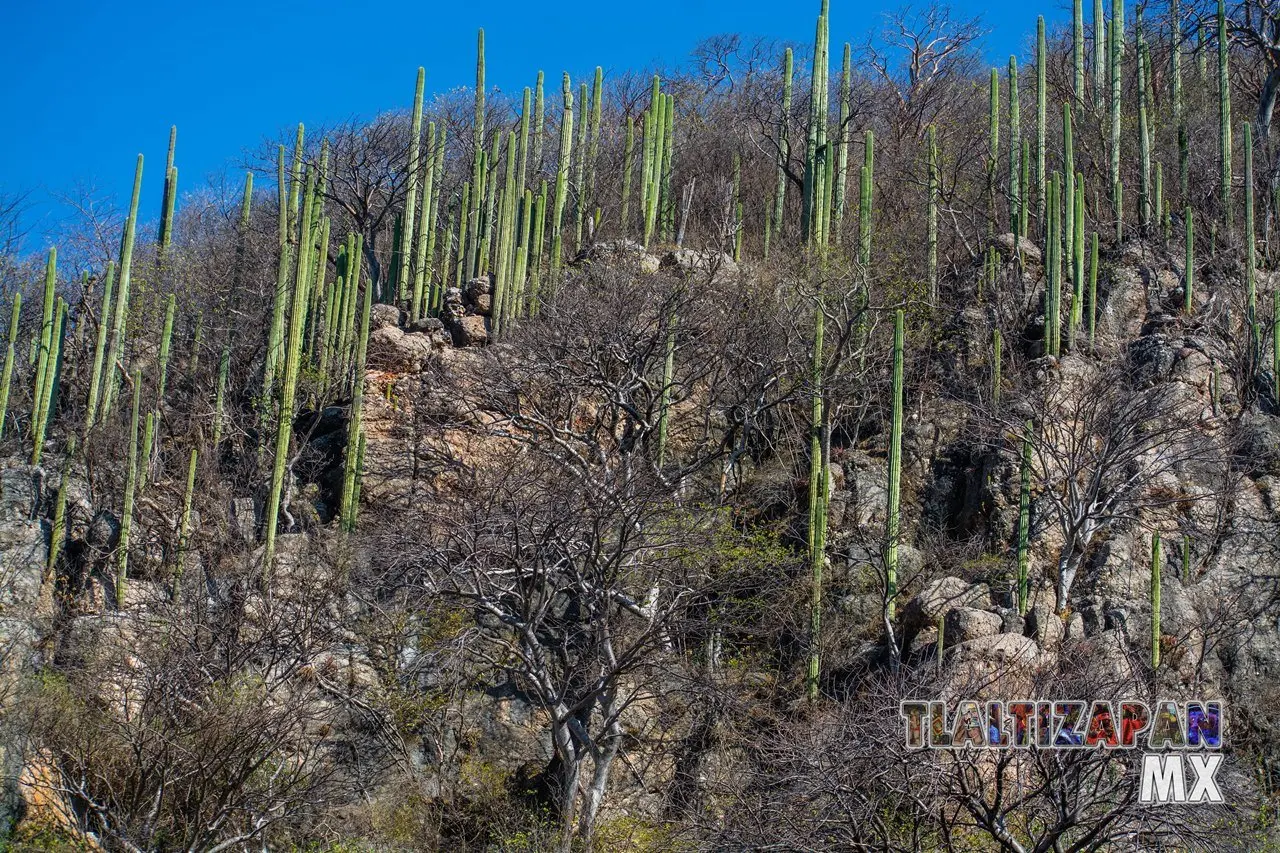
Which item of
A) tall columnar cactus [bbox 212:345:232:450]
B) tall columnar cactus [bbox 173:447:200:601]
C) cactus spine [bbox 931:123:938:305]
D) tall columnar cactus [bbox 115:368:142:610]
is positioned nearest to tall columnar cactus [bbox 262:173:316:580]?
tall columnar cactus [bbox 212:345:232:450]

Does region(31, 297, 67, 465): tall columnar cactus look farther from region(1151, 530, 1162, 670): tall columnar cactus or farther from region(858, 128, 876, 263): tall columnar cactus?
region(1151, 530, 1162, 670): tall columnar cactus

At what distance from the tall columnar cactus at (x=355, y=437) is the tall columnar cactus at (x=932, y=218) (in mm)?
8683

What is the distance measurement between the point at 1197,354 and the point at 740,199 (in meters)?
10.7

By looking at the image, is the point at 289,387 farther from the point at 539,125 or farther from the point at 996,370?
the point at 539,125

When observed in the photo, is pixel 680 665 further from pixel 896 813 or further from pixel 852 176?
pixel 852 176

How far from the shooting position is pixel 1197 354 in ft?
65.2

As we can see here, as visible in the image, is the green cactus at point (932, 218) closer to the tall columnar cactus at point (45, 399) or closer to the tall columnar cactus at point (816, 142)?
the tall columnar cactus at point (816, 142)

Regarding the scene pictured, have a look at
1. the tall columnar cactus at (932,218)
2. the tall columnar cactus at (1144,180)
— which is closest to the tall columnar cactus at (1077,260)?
the tall columnar cactus at (932,218)

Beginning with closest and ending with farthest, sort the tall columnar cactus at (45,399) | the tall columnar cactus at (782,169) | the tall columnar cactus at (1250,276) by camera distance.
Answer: the tall columnar cactus at (45,399) < the tall columnar cactus at (1250,276) < the tall columnar cactus at (782,169)

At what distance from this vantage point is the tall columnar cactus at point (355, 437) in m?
18.7

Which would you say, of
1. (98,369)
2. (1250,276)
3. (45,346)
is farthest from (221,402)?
(1250,276)

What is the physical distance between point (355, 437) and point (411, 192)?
5.81 m

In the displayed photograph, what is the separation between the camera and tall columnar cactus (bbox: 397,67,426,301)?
23.3 metres

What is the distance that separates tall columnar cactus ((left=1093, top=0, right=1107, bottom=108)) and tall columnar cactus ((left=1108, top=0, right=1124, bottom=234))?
0.38m
